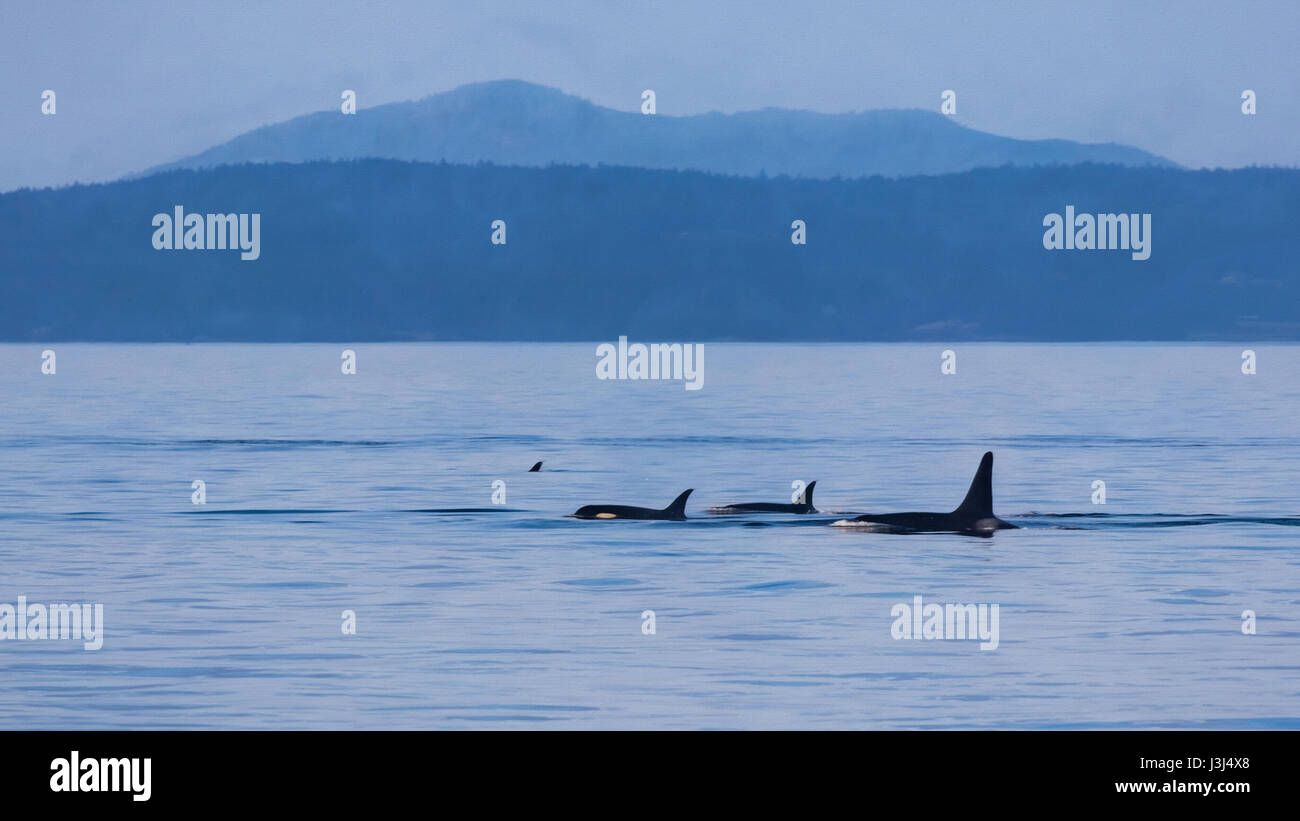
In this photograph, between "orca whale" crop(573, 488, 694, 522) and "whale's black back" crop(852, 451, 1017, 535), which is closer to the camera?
"whale's black back" crop(852, 451, 1017, 535)

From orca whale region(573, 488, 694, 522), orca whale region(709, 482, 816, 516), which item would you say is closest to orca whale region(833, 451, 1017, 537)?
orca whale region(709, 482, 816, 516)

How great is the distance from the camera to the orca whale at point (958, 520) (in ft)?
115

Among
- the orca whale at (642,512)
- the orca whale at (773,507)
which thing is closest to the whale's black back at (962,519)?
the orca whale at (773,507)

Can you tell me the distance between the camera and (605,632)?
78.9 ft

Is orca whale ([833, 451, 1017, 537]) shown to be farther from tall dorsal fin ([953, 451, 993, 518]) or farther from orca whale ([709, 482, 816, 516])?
orca whale ([709, 482, 816, 516])

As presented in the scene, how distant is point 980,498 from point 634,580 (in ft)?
28.1

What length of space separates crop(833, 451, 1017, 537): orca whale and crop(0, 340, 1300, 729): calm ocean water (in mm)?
493

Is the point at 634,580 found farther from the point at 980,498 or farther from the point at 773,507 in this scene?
the point at 773,507

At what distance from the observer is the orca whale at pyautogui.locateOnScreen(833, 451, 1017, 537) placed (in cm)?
3491

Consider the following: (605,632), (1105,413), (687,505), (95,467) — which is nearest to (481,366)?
(1105,413)

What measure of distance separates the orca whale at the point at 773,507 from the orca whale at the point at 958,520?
7.40ft

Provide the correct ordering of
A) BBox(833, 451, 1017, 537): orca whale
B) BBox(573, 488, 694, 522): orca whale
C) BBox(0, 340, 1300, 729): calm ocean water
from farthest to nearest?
BBox(573, 488, 694, 522): orca whale, BBox(833, 451, 1017, 537): orca whale, BBox(0, 340, 1300, 729): calm ocean water

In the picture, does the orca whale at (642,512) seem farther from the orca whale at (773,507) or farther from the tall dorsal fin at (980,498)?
the tall dorsal fin at (980,498)

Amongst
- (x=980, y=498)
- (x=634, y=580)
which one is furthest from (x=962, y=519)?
(x=634, y=580)
